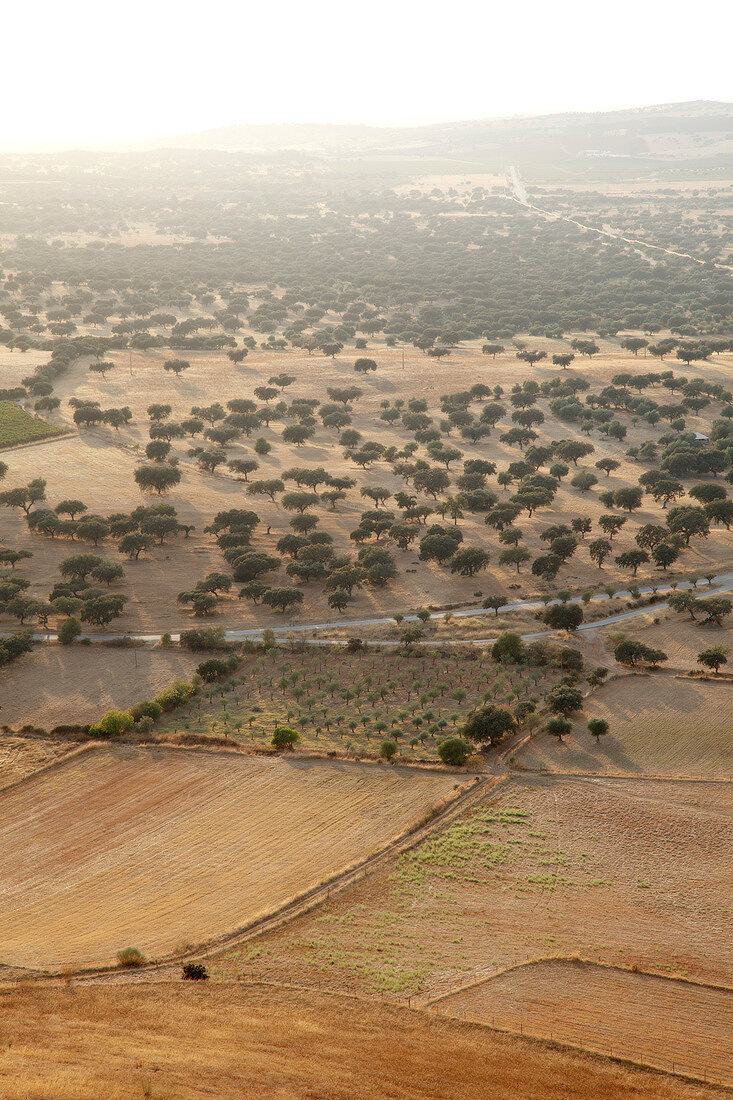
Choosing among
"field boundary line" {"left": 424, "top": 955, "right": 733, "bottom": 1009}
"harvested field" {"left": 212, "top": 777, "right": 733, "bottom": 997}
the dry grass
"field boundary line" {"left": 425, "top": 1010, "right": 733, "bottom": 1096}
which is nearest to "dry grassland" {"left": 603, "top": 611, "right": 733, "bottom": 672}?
"harvested field" {"left": 212, "top": 777, "right": 733, "bottom": 997}

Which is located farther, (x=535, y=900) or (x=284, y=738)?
(x=284, y=738)

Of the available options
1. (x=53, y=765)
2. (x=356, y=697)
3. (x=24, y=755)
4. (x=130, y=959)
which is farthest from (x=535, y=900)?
(x=24, y=755)

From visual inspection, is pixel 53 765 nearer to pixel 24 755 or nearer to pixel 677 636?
pixel 24 755

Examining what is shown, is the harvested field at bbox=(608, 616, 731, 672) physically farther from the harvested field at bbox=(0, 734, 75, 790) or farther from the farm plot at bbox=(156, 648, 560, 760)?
the harvested field at bbox=(0, 734, 75, 790)

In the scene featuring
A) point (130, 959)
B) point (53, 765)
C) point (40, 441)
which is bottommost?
point (53, 765)

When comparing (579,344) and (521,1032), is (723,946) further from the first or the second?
(579,344)

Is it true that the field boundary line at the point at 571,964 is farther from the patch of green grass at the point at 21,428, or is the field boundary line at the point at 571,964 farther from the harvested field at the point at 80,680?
the patch of green grass at the point at 21,428
